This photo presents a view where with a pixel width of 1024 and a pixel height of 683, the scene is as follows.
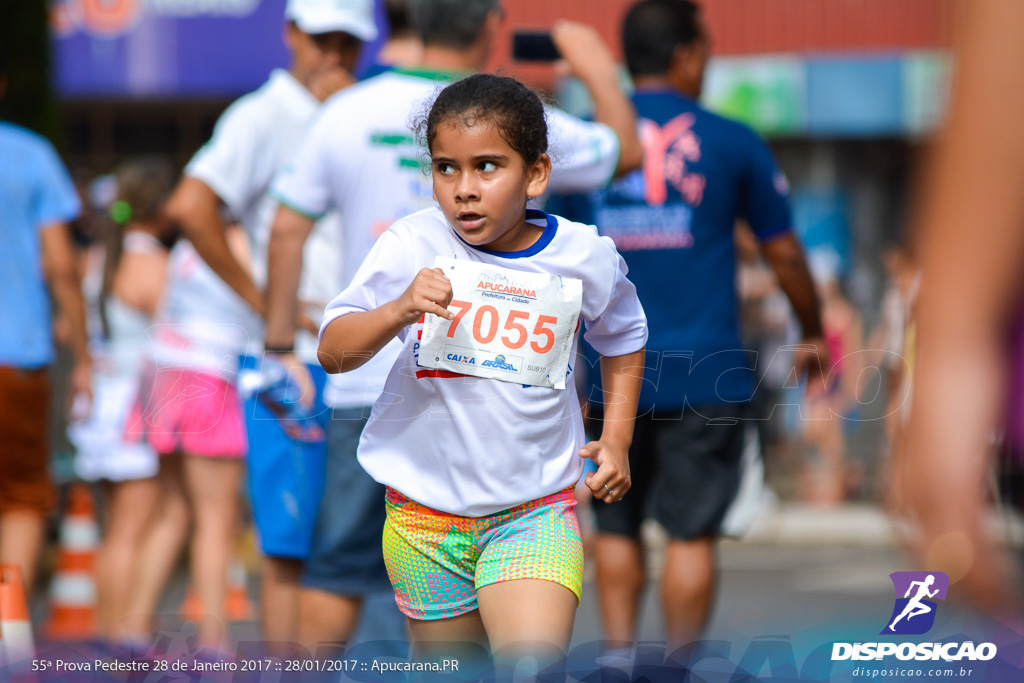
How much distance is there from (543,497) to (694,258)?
5.32 feet

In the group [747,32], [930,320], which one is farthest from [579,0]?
[930,320]

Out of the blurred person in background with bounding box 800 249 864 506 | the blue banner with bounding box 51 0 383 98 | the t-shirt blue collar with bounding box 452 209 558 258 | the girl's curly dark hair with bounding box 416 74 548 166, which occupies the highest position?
the blue banner with bounding box 51 0 383 98

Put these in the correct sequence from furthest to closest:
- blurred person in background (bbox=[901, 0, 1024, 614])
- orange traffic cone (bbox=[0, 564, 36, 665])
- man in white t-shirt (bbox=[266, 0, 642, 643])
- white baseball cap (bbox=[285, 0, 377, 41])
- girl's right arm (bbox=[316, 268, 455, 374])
A: 1. white baseball cap (bbox=[285, 0, 377, 41])
2. man in white t-shirt (bbox=[266, 0, 642, 643])
3. orange traffic cone (bbox=[0, 564, 36, 665])
4. girl's right arm (bbox=[316, 268, 455, 374])
5. blurred person in background (bbox=[901, 0, 1024, 614])

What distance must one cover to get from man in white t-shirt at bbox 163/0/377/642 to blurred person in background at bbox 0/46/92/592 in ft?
2.64

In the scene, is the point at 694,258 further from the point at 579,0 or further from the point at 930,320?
the point at 579,0

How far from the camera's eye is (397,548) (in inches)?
102

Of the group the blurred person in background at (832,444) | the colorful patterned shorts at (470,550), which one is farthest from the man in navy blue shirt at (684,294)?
the blurred person in background at (832,444)

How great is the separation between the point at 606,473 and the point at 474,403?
278 millimetres

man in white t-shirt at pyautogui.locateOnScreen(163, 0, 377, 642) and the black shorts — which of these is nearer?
man in white t-shirt at pyautogui.locateOnScreen(163, 0, 377, 642)

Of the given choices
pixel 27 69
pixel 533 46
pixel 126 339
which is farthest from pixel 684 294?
pixel 27 69

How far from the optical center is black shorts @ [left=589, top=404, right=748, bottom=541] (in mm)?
4109

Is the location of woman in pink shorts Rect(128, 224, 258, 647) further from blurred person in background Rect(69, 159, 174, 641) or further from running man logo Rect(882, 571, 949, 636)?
running man logo Rect(882, 571, 949, 636)

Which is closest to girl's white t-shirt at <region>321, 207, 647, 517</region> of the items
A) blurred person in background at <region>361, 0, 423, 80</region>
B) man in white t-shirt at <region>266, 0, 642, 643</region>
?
man in white t-shirt at <region>266, 0, 642, 643</region>

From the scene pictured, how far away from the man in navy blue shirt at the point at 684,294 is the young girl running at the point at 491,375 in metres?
1.38
